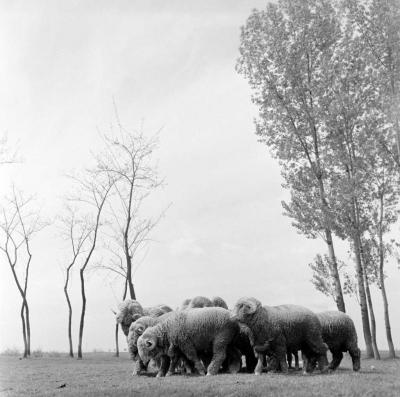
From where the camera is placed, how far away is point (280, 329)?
1412 cm

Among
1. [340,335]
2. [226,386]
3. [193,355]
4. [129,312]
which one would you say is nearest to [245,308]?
[193,355]

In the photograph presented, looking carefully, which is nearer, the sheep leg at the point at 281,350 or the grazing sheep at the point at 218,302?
the sheep leg at the point at 281,350

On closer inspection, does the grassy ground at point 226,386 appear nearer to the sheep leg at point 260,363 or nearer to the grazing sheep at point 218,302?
the sheep leg at point 260,363

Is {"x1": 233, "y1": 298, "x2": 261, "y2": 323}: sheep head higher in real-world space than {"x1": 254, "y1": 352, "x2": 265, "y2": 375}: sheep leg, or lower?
higher

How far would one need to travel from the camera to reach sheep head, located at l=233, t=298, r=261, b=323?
14078mm

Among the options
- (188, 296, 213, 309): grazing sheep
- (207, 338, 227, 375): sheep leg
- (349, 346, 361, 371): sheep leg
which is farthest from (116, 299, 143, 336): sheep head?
(349, 346, 361, 371): sheep leg

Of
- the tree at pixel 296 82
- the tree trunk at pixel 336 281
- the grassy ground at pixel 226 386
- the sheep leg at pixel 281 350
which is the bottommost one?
the grassy ground at pixel 226 386

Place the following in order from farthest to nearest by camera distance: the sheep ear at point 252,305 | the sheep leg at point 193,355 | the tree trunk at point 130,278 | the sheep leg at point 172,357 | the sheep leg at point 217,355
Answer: the tree trunk at point 130,278 → the sheep leg at point 172,357 → the sheep leg at point 193,355 → the sheep leg at point 217,355 → the sheep ear at point 252,305

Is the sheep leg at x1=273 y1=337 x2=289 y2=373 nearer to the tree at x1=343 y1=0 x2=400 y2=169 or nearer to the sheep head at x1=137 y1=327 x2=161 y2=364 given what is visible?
the sheep head at x1=137 y1=327 x2=161 y2=364

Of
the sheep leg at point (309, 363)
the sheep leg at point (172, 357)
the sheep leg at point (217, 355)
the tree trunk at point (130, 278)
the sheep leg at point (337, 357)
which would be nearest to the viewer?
the sheep leg at point (217, 355)

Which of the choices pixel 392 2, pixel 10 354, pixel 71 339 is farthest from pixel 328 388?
pixel 10 354

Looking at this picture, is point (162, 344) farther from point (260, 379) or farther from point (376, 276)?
point (376, 276)

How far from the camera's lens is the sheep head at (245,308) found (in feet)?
46.2

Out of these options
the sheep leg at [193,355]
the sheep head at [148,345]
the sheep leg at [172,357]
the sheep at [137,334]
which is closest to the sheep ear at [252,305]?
the sheep leg at [193,355]
